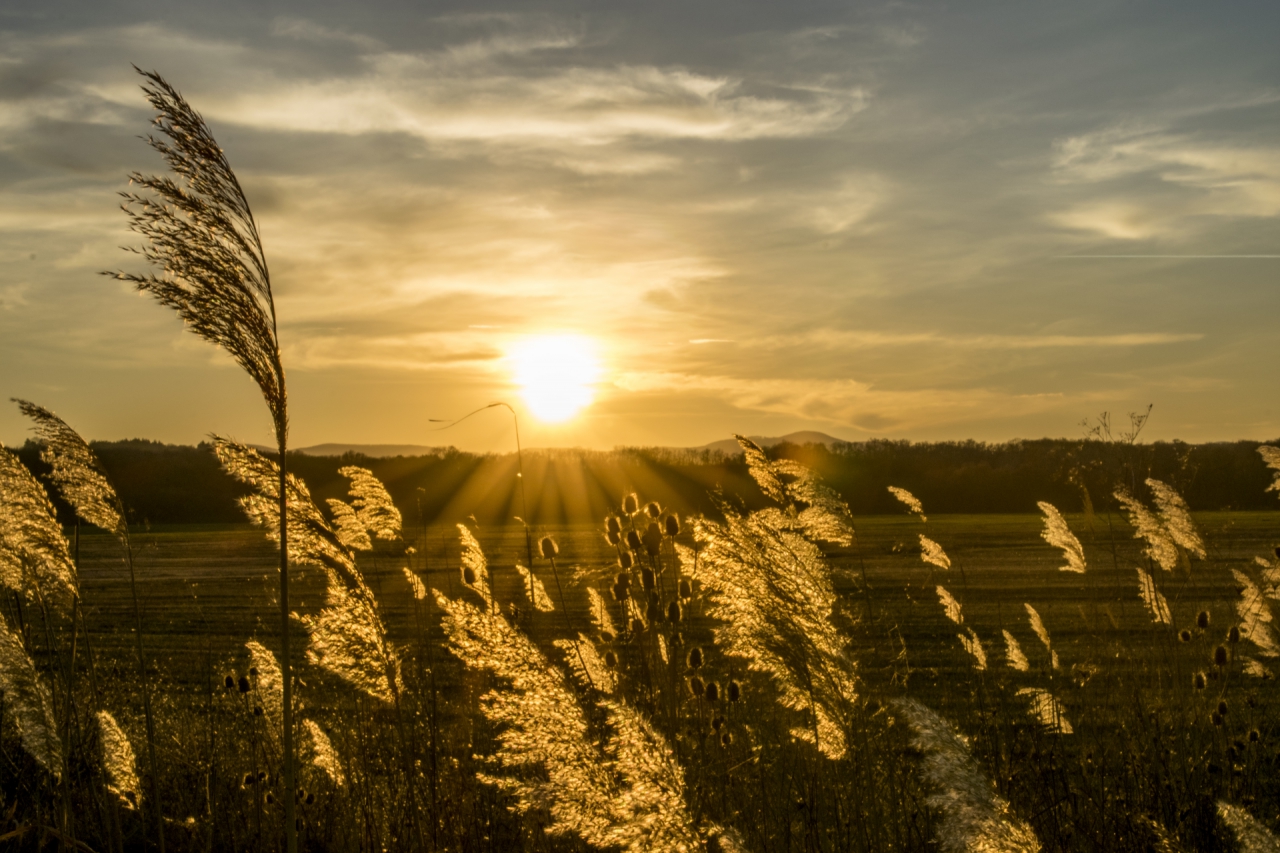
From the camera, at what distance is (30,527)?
3354mm

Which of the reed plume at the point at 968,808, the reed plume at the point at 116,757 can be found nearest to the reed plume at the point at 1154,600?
the reed plume at the point at 968,808

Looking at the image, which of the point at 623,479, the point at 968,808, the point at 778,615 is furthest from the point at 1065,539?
the point at 623,479

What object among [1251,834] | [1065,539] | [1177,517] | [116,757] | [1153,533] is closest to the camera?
[1251,834]

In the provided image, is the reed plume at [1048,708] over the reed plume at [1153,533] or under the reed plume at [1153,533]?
under

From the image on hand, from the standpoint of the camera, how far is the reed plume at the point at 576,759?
5.61ft

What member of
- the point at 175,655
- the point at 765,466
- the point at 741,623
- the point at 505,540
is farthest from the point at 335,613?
the point at 505,540

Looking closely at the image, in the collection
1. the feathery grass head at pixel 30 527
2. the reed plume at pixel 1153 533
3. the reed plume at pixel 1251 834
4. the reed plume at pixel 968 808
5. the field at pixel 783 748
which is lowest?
the field at pixel 783 748

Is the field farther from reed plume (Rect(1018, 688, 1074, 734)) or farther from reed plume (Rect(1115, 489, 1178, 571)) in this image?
reed plume (Rect(1115, 489, 1178, 571))

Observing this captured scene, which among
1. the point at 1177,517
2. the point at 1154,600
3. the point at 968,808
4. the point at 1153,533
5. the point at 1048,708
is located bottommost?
the point at 1048,708

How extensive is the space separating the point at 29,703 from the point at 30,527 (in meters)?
0.62

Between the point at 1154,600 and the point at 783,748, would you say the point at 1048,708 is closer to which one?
the point at 1154,600

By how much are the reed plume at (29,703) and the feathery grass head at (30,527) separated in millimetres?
297

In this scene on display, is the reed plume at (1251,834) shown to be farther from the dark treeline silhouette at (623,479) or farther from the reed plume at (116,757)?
the dark treeline silhouette at (623,479)

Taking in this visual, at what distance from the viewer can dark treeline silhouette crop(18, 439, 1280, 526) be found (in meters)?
37.5
